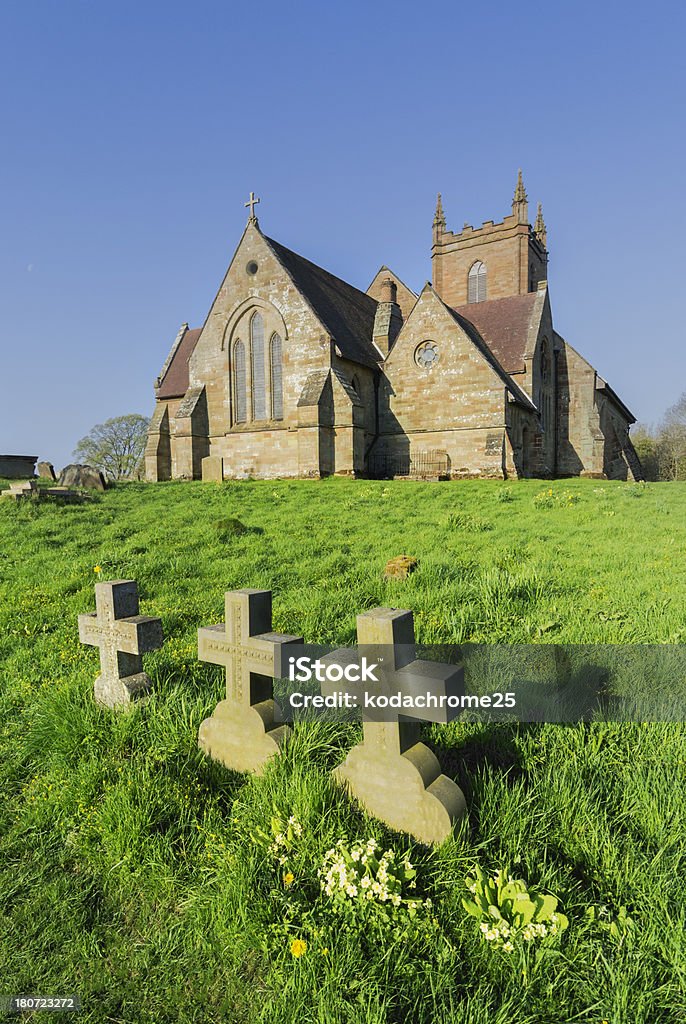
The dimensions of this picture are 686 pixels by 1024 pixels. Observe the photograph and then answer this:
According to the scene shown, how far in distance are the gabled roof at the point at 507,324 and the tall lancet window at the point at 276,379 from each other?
12.1 metres

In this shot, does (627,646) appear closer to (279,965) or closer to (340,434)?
(279,965)

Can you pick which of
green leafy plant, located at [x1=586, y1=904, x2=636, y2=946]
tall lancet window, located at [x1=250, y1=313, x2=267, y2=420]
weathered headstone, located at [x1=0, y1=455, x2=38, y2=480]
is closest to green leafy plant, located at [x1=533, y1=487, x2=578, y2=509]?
green leafy plant, located at [x1=586, y1=904, x2=636, y2=946]

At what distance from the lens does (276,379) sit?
2623cm

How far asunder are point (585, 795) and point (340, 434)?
21.9 metres

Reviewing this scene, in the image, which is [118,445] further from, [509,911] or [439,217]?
[509,911]

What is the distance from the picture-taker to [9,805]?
3150 mm

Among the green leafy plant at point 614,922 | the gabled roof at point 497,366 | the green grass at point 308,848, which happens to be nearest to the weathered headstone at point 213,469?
the gabled roof at point 497,366

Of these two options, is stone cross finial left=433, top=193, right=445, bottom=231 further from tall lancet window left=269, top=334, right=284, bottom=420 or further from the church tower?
tall lancet window left=269, top=334, right=284, bottom=420

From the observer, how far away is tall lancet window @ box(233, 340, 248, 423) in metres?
27.0

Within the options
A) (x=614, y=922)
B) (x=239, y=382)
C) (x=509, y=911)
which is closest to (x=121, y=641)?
(x=509, y=911)

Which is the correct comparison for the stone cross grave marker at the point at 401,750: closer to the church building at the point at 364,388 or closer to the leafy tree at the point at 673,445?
the church building at the point at 364,388

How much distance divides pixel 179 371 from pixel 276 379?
1272 centimetres

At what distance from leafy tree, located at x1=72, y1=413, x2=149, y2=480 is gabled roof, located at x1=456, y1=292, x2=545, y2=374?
3828 cm

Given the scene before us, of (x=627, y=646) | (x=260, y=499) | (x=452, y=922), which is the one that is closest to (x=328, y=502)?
(x=260, y=499)
